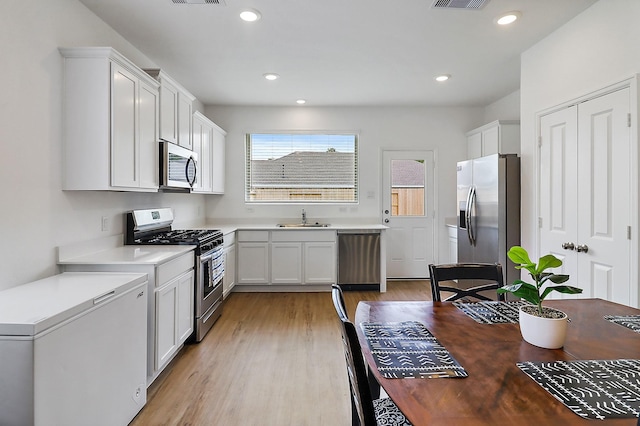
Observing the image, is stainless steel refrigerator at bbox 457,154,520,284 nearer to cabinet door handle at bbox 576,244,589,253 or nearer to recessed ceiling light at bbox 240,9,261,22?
cabinet door handle at bbox 576,244,589,253

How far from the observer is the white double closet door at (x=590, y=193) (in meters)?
2.32

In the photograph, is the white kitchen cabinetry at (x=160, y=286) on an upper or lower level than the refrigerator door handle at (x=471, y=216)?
lower

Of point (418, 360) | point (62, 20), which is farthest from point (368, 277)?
point (62, 20)

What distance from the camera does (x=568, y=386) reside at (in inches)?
36.5

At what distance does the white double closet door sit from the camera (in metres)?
2.32

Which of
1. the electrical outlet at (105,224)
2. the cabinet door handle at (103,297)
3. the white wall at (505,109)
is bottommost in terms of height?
the cabinet door handle at (103,297)

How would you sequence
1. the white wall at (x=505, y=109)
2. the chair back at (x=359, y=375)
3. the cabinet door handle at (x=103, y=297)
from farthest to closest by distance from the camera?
the white wall at (x=505, y=109), the cabinet door handle at (x=103, y=297), the chair back at (x=359, y=375)

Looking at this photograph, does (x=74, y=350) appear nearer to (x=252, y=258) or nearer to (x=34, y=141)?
(x=34, y=141)

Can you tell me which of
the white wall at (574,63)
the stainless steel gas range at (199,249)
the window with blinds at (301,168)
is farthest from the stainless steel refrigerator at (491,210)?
the stainless steel gas range at (199,249)

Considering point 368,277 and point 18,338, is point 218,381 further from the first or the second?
point 368,277

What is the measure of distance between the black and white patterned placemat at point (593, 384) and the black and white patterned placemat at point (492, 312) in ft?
1.28

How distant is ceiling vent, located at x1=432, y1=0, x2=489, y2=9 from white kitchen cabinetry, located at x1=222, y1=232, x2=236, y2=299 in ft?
10.2

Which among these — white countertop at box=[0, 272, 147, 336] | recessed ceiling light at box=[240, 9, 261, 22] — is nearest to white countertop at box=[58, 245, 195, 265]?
white countertop at box=[0, 272, 147, 336]

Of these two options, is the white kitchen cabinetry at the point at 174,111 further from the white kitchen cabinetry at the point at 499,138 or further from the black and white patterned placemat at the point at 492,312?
the white kitchen cabinetry at the point at 499,138
